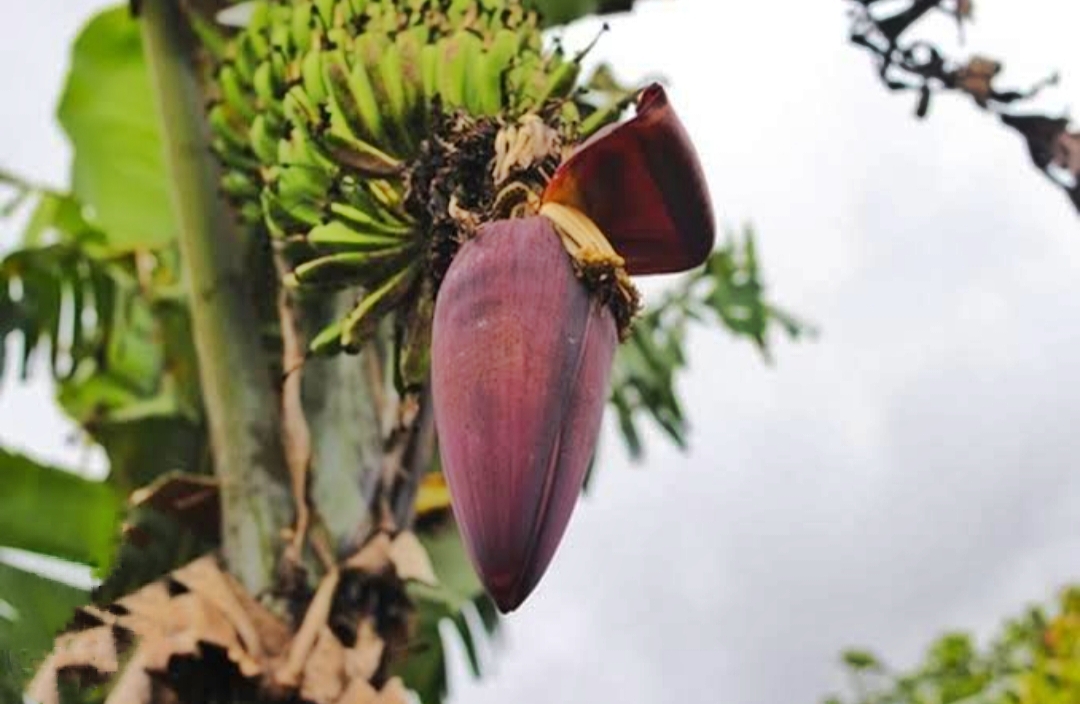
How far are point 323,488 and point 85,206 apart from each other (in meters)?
0.98

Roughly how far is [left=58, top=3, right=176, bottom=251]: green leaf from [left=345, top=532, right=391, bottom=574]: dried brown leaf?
0.88m

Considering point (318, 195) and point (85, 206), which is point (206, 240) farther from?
point (85, 206)

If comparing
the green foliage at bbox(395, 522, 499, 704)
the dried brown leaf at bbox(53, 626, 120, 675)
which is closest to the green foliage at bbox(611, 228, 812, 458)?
the green foliage at bbox(395, 522, 499, 704)

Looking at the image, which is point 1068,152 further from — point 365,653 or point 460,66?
point 365,653

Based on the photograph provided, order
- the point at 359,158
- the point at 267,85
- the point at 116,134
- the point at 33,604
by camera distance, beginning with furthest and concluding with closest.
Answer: the point at 116,134, the point at 33,604, the point at 267,85, the point at 359,158

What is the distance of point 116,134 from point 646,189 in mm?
1522

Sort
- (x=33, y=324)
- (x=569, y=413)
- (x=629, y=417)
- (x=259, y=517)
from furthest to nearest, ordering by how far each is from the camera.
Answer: (x=629, y=417)
(x=33, y=324)
(x=259, y=517)
(x=569, y=413)

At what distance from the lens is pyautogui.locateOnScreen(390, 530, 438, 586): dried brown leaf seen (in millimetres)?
1005

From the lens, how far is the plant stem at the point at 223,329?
1079 mm

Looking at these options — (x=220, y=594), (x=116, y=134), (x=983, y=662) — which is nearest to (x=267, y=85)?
(x=220, y=594)

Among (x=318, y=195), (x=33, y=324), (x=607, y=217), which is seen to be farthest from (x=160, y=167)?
(x=607, y=217)

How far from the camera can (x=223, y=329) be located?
1.15 metres

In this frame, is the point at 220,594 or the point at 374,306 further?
the point at 220,594

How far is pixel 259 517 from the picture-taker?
1.08 meters
